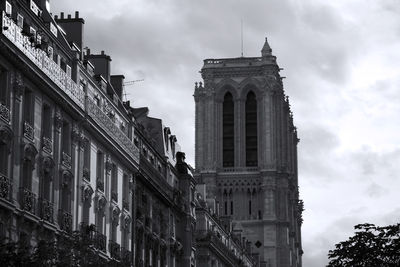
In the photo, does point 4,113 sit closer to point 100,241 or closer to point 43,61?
point 43,61

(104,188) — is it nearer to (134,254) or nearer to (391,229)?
(134,254)

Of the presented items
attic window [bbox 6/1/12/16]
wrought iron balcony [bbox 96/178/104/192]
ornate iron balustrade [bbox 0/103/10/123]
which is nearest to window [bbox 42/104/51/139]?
ornate iron balustrade [bbox 0/103/10/123]

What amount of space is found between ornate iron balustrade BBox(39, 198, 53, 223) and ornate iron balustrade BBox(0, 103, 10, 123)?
5328mm

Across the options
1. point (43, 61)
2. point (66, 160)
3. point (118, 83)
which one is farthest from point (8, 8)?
point (118, 83)

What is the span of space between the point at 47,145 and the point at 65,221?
4.38m

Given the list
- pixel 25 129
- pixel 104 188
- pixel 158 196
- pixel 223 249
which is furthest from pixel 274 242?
pixel 25 129

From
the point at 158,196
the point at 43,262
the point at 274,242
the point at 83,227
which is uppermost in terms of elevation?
the point at 274,242

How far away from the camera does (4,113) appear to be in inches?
1972

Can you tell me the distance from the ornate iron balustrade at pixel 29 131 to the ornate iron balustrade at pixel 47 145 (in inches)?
64.1

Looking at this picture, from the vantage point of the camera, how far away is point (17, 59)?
50969 mm

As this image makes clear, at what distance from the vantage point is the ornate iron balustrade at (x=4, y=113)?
4981 centimetres

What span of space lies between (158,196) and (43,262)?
3646cm

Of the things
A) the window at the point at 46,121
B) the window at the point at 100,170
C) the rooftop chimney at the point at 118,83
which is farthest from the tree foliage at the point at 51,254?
the rooftop chimney at the point at 118,83

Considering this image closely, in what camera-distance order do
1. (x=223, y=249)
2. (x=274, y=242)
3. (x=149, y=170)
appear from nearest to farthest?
(x=149, y=170) → (x=223, y=249) → (x=274, y=242)
